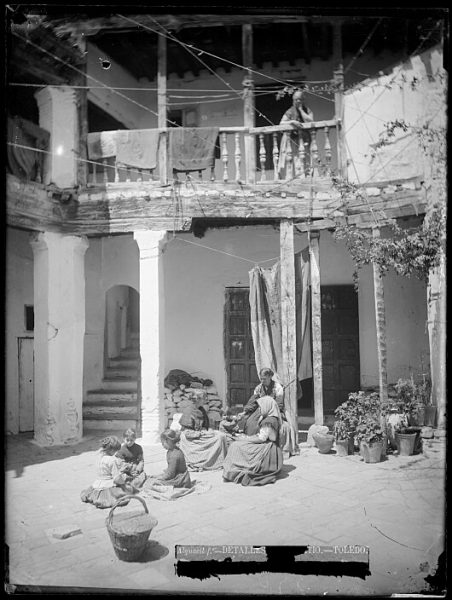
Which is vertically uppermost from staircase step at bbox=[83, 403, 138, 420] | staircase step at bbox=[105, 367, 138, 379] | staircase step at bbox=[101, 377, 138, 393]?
staircase step at bbox=[105, 367, 138, 379]

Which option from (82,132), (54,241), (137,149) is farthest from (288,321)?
(82,132)

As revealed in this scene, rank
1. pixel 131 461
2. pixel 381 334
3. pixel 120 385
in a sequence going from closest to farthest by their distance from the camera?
pixel 131 461 → pixel 381 334 → pixel 120 385

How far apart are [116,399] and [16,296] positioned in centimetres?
305

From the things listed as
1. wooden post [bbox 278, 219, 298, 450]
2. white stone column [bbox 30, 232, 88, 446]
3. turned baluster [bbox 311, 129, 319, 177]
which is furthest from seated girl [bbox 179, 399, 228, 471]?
turned baluster [bbox 311, 129, 319, 177]

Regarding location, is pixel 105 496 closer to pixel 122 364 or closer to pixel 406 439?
pixel 406 439

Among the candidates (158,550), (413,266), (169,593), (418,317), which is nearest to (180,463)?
(158,550)

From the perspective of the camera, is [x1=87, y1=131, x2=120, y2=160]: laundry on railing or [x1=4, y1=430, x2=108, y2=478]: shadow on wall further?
[x1=87, y1=131, x2=120, y2=160]: laundry on railing

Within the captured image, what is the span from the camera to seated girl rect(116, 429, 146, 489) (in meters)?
6.39

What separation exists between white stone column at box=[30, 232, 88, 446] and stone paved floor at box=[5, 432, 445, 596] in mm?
1698

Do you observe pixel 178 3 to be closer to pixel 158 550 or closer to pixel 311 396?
pixel 158 550

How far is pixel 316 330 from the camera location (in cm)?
872

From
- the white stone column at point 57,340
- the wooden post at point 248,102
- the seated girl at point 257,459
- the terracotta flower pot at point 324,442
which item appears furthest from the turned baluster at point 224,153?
the terracotta flower pot at point 324,442

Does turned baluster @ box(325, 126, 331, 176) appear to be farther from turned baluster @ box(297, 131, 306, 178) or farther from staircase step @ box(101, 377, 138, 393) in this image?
staircase step @ box(101, 377, 138, 393)

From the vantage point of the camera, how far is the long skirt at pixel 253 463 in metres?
6.67
